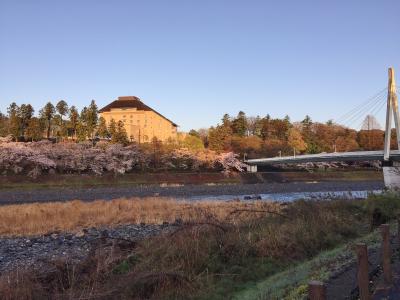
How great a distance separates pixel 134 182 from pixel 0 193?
2024 cm

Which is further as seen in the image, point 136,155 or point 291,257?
point 136,155

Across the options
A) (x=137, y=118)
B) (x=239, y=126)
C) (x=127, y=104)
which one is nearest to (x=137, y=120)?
(x=137, y=118)

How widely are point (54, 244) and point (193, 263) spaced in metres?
9.30

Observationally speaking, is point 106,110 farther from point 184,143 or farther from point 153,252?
point 153,252

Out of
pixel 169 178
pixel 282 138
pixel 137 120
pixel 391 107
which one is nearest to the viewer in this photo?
pixel 391 107

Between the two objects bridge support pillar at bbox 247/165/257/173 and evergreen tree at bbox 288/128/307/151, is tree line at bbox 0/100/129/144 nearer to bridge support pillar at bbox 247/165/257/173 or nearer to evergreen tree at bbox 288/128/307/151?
bridge support pillar at bbox 247/165/257/173

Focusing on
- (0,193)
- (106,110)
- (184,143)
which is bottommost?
(0,193)

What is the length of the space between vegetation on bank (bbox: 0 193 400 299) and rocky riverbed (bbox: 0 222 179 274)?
94.2 inches

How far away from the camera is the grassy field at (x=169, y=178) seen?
6250cm

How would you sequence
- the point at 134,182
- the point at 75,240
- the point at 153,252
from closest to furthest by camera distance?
the point at 153,252 < the point at 75,240 < the point at 134,182

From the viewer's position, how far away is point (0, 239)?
784 inches

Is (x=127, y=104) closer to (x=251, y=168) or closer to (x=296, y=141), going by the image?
(x=296, y=141)

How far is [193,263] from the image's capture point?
10.7 m

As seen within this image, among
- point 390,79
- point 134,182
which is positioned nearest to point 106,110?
point 134,182
